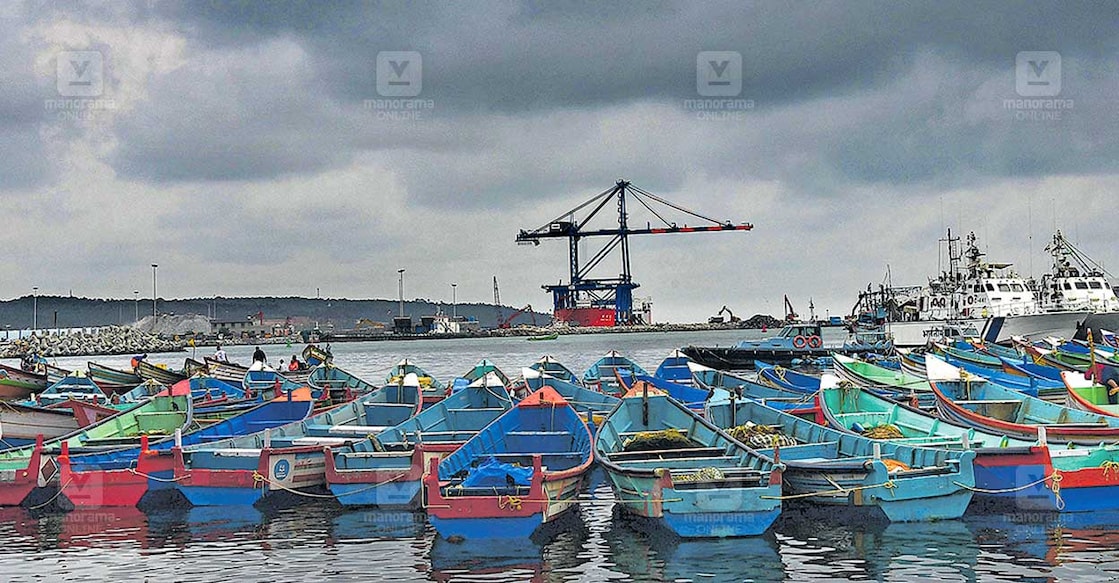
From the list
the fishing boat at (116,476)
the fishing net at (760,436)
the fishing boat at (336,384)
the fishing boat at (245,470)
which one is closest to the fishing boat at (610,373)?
the fishing boat at (336,384)

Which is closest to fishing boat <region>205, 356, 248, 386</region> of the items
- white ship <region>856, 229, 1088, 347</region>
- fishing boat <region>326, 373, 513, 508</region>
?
fishing boat <region>326, 373, 513, 508</region>

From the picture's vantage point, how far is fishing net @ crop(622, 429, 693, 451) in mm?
16750

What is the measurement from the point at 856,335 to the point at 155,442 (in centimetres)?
5520

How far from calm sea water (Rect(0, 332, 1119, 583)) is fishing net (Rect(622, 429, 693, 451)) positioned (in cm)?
124

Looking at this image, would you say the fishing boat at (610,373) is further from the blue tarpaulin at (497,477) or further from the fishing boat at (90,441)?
the blue tarpaulin at (497,477)

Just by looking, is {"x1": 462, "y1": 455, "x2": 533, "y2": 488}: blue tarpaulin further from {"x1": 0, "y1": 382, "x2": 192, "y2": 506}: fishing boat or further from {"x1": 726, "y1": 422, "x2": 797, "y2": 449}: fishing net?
{"x1": 0, "y1": 382, "x2": 192, "y2": 506}: fishing boat

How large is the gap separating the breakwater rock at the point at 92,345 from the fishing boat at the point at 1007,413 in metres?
108

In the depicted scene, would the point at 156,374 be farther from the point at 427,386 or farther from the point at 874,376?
the point at 874,376


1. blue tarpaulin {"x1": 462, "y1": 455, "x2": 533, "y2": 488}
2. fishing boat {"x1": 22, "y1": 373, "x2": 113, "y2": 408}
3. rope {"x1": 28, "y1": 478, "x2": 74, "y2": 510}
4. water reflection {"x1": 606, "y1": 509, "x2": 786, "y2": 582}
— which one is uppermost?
fishing boat {"x1": 22, "y1": 373, "x2": 113, "y2": 408}

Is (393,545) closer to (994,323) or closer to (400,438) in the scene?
(400,438)

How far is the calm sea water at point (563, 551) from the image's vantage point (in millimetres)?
13094

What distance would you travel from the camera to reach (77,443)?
19938 millimetres

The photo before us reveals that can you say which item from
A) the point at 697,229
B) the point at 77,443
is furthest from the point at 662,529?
the point at 697,229

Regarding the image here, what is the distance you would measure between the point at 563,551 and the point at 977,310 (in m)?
57.5
